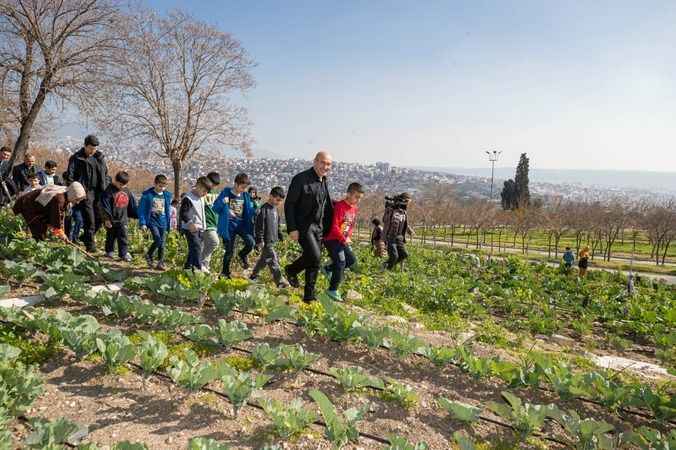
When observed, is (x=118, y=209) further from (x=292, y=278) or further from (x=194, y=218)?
(x=292, y=278)

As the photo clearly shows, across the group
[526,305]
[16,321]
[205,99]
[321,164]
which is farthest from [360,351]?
[205,99]

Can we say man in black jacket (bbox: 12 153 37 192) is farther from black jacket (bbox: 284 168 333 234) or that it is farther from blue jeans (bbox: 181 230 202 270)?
black jacket (bbox: 284 168 333 234)

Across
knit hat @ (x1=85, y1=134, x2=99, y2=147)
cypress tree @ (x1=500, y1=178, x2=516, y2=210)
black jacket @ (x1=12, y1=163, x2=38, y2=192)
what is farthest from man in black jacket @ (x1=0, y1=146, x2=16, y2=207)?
cypress tree @ (x1=500, y1=178, x2=516, y2=210)

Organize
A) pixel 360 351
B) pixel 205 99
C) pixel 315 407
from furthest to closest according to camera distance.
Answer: pixel 205 99, pixel 360 351, pixel 315 407

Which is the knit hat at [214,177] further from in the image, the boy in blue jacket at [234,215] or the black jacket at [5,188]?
the black jacket at [5,188]

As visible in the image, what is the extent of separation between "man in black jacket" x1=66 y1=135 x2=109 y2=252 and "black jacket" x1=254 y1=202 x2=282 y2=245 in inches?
126

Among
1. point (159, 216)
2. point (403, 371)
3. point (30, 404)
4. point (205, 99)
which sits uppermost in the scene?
point (205, 99)

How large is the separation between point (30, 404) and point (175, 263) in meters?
6.14

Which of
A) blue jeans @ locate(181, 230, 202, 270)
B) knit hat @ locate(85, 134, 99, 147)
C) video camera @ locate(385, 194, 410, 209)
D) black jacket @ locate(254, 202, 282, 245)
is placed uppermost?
knit hat @ locate(85, 134, 99, 147)

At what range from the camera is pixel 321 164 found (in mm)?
5812

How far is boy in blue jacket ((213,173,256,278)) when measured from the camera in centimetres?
759

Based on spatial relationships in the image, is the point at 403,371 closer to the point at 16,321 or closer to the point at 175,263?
the point at 16,321

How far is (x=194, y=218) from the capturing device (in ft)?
23.1

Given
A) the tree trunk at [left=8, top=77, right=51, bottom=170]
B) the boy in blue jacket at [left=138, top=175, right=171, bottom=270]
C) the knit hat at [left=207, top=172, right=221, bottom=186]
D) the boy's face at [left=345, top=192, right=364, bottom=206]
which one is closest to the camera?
the boy's face at [left=345, top=192, right=364, bottom=206]
